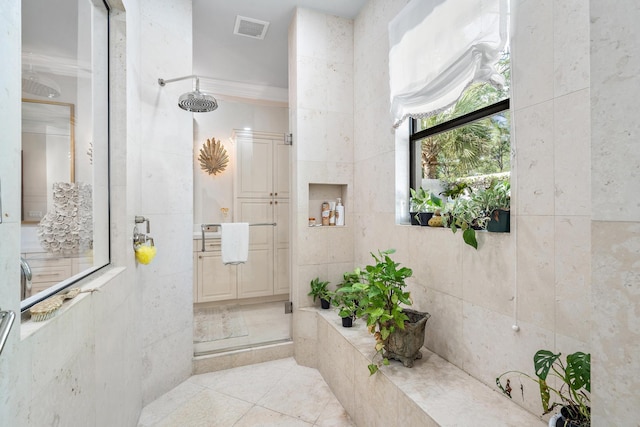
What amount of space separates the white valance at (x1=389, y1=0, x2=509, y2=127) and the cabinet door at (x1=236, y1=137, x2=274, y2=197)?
1078 millimetres

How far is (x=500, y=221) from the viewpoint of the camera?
118 centimetres

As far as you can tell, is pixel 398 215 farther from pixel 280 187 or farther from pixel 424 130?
pixel 280 187

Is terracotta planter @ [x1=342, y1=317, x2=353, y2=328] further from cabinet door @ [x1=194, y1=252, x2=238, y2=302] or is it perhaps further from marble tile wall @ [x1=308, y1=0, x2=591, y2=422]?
cabinet door @ [x1=194, y1=252, x2=238, y2=302]

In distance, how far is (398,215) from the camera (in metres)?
1.89

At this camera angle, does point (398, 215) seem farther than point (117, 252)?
Yes

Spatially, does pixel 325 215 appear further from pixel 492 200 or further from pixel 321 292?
pixel 492 200

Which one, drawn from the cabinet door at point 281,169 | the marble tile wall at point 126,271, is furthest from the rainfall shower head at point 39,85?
the cabinet door at point 281,169

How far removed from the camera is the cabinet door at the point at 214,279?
222 centimetres

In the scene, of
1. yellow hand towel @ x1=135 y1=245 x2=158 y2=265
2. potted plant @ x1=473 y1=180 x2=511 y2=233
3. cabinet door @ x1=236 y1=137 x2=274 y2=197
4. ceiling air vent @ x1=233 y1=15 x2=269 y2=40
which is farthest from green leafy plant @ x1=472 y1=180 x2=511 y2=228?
ceiling air vent @ x1=233 y1=15 x2=269 y2=40

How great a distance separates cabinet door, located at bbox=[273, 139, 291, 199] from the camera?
7.75 ft

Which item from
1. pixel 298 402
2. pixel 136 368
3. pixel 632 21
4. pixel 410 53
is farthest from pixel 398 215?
pixel 136 368

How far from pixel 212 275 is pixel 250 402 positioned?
0.94 m

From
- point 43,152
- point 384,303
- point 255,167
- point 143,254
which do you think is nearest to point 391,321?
point 384,303

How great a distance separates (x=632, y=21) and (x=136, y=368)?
2.24m
